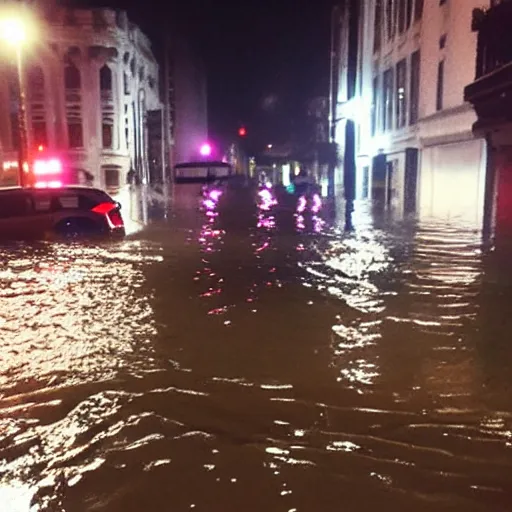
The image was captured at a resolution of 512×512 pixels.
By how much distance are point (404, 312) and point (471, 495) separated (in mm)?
4598

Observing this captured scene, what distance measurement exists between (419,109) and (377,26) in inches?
406

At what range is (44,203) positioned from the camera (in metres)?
15.3

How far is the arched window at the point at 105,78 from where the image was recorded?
53.9m

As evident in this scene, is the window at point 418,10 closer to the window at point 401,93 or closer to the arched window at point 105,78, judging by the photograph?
the window at point 401,93

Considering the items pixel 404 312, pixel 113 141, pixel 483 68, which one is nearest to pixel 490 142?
pixel 483 68

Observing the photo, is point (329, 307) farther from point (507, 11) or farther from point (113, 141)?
point (113, 141)

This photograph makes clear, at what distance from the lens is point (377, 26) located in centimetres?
3550

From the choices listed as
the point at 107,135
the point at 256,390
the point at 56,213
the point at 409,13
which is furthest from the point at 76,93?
the point at 256,390

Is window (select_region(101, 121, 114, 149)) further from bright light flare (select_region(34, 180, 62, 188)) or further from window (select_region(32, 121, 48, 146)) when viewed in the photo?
bright light flare (select_region(34, 180, 62, 188))

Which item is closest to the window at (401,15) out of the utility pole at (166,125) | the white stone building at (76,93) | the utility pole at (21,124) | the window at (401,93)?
the window at (401,93)

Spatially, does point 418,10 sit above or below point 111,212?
above

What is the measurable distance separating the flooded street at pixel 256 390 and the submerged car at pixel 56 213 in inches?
151

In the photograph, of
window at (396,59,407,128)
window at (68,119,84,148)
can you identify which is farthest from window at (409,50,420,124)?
window at (68,119,84,148)

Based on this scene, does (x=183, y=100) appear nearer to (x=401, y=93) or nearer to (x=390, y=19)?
(x=390, y=19)
